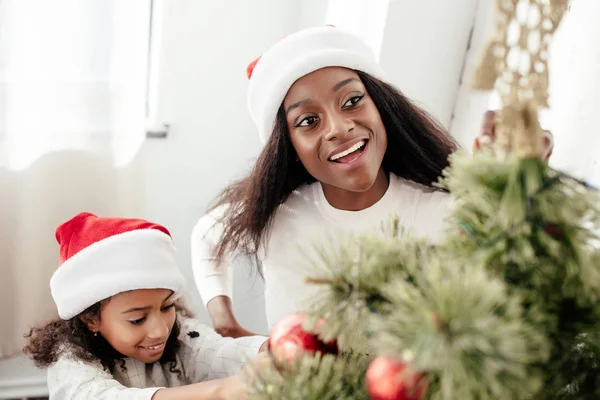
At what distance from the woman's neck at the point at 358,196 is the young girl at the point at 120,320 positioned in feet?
0.87

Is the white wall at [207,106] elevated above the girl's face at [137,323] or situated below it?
above

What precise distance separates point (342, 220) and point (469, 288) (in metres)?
0.71

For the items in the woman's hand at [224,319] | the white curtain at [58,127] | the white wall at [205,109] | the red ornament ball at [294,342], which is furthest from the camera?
the white wall at [205,109]

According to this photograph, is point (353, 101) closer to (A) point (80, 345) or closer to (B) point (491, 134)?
(B) point (491, 134)

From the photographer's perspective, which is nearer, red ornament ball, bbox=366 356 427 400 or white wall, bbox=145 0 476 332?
red ornament ball, bbox=366 356 427 400

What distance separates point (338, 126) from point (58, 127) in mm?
758

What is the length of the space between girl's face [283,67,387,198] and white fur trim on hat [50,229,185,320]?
0.32 m

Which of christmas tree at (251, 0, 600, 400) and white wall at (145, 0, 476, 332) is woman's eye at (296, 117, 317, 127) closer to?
christmas tree at (251, 0, 600, 400)

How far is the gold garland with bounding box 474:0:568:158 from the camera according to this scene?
37cm

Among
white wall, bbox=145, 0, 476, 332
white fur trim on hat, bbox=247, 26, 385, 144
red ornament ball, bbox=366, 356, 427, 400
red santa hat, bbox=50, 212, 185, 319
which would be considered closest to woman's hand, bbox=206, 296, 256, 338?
red santa hat, bbox=50, 212, 185, 319

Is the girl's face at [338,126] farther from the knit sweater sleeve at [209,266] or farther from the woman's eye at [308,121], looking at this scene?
the knit sweater sleeve at [209,266]

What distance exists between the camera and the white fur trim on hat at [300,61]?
0.90 meters

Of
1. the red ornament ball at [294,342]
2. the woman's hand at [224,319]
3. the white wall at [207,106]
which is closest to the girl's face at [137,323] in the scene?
Answer: the woman's hand at [224,319]

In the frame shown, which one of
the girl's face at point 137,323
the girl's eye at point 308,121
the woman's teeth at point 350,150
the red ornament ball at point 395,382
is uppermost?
the girl's eye at point 308,121
